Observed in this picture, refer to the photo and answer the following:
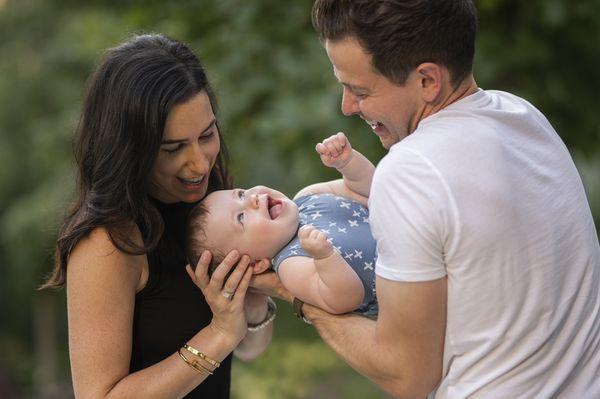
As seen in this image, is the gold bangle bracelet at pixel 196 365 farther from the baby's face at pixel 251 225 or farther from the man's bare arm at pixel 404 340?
the man's bare arm at pixel 404 340

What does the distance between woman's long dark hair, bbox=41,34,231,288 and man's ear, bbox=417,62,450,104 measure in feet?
2.32

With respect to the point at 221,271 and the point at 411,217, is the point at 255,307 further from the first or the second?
the point at 411,217

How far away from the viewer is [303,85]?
4.14m

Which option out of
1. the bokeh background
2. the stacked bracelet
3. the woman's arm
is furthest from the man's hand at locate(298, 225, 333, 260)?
the bokeh background

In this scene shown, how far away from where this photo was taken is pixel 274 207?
264cm

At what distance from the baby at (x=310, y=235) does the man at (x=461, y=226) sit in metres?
0.25

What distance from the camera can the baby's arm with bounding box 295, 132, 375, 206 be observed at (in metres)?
2.68

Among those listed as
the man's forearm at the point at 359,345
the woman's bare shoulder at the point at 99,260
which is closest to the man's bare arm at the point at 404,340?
the man's forearm at the point at 359,345

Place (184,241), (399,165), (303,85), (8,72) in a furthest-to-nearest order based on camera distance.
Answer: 1. (8,72)
2. (303,85)
3. (184,241)
4. (399,165)

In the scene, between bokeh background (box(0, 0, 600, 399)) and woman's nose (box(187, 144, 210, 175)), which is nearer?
woman's nose (box(187, 144, 210, 175))

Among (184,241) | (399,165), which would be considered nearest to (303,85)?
(184,241)

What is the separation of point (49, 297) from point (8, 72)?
2.54 m

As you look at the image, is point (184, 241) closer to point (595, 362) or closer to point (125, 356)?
point (125, 356)

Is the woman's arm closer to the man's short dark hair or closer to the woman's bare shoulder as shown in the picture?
the woman's bare shoulder
